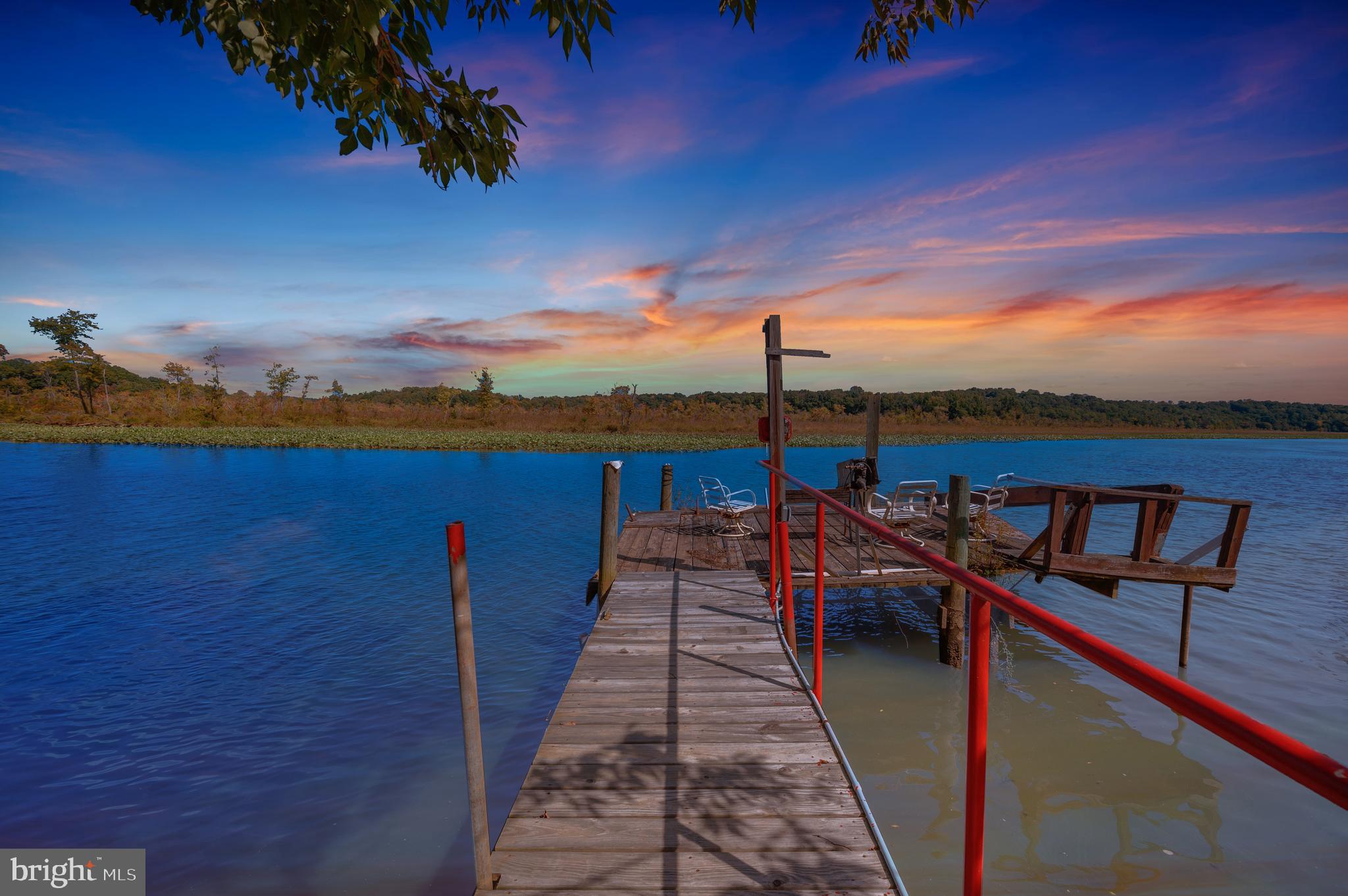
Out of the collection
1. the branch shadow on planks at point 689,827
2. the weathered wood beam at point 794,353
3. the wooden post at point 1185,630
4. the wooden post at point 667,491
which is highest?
the weathered wood beam at point 794,353

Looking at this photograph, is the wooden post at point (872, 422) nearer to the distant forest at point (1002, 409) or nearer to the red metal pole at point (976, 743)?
the red metal pole at point (976, 743)

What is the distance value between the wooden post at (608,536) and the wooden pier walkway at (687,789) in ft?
7.87

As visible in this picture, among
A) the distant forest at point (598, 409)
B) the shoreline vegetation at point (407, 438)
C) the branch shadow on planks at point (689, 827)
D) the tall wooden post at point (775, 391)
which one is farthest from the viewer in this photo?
the distant forest at point (598, 409)

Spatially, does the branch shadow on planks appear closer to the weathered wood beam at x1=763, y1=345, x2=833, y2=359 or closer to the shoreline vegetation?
the weathered wood beam at x1=763, y1=345, x2=833, y2=359

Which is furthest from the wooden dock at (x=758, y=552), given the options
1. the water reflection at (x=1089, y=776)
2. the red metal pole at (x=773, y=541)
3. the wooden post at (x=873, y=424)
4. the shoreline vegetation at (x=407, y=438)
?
the shoreline vegetation at (x=407, y=438)

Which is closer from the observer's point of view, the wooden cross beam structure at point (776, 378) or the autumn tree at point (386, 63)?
the autumn tree at point (386, 63)

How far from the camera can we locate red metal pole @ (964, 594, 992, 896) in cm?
201

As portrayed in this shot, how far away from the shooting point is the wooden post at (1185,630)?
8366 mm

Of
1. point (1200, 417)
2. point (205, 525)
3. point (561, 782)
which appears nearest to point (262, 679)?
point (561, 782)

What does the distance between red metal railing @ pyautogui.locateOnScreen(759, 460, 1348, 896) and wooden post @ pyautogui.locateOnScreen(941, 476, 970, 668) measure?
455 centimetres

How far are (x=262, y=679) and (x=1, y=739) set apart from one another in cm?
251

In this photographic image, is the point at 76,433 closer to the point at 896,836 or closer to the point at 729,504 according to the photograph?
the point at 729,504

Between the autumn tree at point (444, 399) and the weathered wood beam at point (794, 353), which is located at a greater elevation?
the autumn tree at point (444, 399)

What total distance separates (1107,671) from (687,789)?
2225mm
